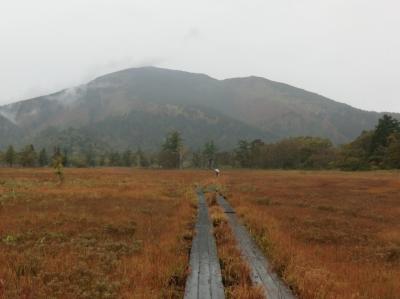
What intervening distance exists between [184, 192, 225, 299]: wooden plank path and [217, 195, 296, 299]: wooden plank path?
1054mm

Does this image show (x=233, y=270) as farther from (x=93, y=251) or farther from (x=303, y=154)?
(x=303, y=154)

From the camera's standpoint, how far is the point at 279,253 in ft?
51.1

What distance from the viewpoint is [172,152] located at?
558 ft

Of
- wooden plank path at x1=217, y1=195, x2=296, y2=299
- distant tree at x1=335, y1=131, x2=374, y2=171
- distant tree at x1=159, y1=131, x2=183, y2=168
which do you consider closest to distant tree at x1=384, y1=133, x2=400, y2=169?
distant tree at x1=335, y1=131, x2=374, y2=171

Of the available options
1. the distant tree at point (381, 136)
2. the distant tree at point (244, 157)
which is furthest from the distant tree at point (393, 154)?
the distant tree at point (244, 157)

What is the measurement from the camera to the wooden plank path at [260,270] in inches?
451

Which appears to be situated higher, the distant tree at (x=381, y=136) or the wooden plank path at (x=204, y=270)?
the distant tree at (x=381, y=136)

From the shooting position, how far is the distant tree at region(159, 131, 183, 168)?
558ft

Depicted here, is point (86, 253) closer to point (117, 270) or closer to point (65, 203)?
point (117, 270)

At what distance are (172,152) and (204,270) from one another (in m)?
157

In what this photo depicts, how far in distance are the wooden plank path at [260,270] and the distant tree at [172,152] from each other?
149m

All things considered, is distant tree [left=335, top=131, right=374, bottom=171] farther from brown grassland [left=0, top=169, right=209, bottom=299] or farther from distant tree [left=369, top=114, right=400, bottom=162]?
brown grassland [left=0, top=169, right=209, bottom=299]

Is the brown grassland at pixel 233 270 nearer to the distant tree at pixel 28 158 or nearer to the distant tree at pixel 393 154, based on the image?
the distant tree at pixel 393 154

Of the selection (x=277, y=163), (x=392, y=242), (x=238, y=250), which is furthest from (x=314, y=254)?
(x=277, y=163)
